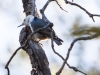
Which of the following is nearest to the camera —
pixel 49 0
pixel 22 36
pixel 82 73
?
pixel 82 73

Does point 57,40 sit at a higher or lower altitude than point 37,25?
higher

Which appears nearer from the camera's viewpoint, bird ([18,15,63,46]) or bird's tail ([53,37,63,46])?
bird's tail ([53,37,63,46])

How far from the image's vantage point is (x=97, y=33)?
18.6 inches

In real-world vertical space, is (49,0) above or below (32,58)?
above

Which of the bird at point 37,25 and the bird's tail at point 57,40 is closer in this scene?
the bird's tail at point 57,40

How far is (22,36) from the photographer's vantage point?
1560 millimetres

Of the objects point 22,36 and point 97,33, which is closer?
point 97,33

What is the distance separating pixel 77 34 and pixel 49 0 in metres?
0.81

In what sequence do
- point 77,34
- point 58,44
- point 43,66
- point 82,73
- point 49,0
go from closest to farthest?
point 77,34
point 82,73
point 49,0
point 43,66
point 58,44

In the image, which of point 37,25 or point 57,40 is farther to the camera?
point 37,25

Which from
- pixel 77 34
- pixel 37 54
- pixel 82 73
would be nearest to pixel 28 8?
pixel 37 54

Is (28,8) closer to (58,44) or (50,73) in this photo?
(58,44)

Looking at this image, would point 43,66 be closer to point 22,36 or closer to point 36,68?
point 36,68

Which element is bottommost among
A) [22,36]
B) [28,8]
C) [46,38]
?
[46,38]
